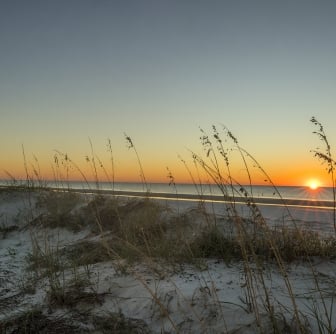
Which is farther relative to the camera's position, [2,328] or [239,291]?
[239,291]

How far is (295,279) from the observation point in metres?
3.56

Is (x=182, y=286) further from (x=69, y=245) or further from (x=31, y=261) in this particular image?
(x=69, y=245)

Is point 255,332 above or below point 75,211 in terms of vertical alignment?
below

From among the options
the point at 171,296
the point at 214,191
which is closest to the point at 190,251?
the point at 171,296

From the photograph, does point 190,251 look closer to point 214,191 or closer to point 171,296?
point 171,296

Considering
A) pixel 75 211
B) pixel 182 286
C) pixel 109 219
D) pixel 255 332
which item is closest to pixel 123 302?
pixel 182 286

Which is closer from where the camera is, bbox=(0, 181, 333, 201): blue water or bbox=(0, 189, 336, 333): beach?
bbox=(0, 189, 336, 333): beach

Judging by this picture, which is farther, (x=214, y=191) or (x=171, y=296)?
(x=214, y=191)

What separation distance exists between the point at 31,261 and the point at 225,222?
2266 millimetres

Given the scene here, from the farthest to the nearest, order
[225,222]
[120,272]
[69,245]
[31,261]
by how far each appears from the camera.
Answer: [69,245] < [225,222] < [31,261] < [120,272]

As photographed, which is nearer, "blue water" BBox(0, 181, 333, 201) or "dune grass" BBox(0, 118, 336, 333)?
"dune grass" BBox(0, 118, 336, 333)

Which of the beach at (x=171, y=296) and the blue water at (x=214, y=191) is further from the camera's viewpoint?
the blue water at (x=214, y=191)

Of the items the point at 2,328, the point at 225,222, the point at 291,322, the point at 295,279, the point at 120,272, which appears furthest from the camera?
the point at 225,222

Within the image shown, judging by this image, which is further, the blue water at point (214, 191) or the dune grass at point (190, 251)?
the blue water at point (214, 191)
